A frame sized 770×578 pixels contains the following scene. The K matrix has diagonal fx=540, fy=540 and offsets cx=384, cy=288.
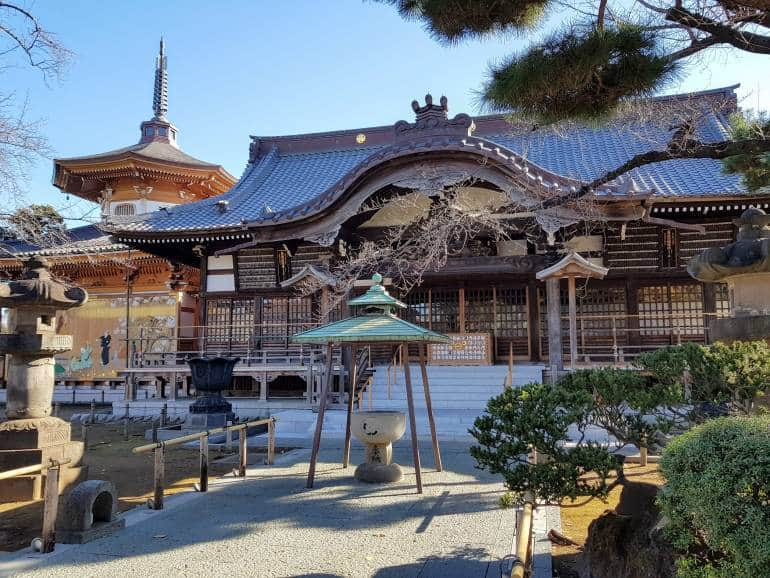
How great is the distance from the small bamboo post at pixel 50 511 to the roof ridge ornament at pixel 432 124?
11.4 metres

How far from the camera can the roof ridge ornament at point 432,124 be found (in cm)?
1398

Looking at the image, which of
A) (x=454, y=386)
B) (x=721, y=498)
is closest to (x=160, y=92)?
(x=454, y=386)

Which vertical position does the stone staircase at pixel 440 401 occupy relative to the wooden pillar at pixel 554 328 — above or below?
below

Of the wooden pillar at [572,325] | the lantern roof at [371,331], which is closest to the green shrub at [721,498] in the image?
the lantern roof at [371,331]

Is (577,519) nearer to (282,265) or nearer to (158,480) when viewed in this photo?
(158,480)

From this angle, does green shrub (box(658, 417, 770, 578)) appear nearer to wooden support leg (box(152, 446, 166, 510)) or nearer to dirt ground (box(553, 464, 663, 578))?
dirt ground (box(553, 464, 663, 578))

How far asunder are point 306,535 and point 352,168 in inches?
487

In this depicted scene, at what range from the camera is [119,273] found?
2017 cm

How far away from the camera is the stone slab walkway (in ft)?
14.7

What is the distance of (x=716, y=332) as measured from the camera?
6.24 metres

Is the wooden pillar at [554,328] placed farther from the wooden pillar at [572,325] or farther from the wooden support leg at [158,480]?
the wooden support leg at [158,480]

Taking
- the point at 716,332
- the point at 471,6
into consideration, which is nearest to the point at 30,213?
the point at 471,6

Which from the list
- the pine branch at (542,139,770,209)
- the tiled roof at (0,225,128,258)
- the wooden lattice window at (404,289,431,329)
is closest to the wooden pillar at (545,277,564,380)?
the wooden lattice window at (404,289,431,329)

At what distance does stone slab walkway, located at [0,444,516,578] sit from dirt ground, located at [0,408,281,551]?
0.80m
